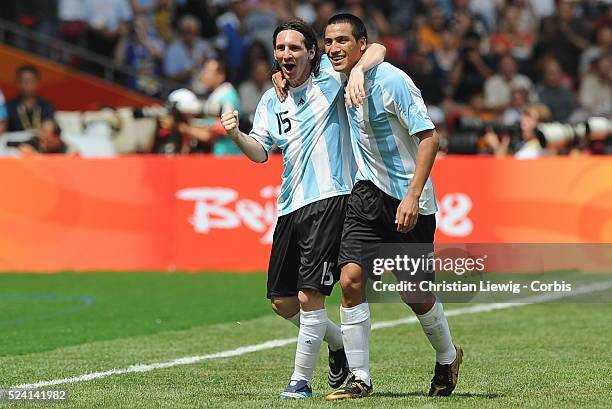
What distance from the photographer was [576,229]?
1617 cm

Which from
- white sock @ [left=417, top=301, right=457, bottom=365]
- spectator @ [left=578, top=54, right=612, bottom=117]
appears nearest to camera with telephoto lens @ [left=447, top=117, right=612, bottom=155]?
spectator @ [left=578, top=54, right=612, bottom=117]

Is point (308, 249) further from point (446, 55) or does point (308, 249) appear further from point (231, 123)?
point (446, 55)

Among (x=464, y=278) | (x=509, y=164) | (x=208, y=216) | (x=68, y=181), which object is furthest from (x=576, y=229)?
(x=464, y=278)

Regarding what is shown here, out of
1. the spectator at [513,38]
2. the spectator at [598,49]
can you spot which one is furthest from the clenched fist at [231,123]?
the spectator at [513,38]

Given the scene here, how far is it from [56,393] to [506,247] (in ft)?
25.7

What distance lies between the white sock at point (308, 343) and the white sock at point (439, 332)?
599 millimetres

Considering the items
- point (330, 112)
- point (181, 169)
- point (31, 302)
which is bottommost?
point (31, 302)

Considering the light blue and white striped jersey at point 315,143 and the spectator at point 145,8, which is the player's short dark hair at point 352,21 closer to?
the light blue and white striped jersey at point 315,143

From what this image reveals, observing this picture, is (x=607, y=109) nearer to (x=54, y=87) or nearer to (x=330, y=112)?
(x=54, y=87)

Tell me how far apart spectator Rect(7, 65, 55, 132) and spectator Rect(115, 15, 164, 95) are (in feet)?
12.4

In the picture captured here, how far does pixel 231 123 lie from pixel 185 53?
15068 mm

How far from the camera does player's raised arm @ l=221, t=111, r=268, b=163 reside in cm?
816

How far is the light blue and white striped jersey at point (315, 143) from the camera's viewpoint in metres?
8.31

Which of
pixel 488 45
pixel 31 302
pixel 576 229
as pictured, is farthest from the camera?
pixel 488 45
